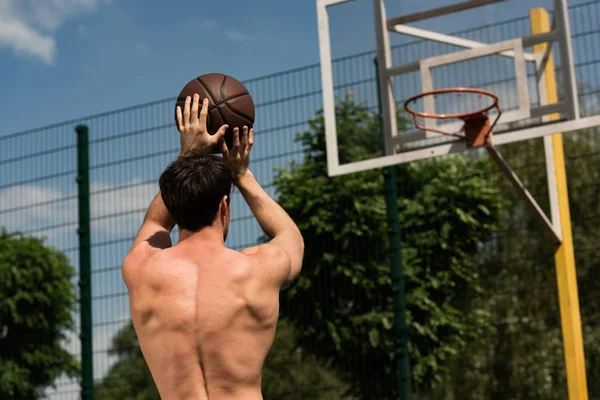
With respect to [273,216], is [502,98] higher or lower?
higher

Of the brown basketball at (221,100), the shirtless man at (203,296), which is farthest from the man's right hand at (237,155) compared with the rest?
the brown basketball at (221,100)

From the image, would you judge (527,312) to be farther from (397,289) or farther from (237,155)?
(237,155)

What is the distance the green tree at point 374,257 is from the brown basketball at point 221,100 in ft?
11.7

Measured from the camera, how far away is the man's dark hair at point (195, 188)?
268 cm

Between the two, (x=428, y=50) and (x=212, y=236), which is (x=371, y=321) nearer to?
(x=428, y=50)

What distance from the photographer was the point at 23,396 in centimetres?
822

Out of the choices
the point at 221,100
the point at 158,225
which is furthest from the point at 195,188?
the point at 221,100

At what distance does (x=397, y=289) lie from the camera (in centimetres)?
698

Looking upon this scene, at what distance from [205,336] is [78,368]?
5.67 metres

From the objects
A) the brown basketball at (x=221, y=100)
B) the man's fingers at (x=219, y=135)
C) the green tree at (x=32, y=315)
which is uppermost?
the brown basketball at (x=221, y=100)

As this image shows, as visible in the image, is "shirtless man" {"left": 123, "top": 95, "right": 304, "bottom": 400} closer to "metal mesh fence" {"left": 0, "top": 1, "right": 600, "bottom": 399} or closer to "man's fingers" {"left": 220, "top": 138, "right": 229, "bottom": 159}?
"man's fingers" {"left": 220, "top": 138, "right": 229, "bottom": 159}

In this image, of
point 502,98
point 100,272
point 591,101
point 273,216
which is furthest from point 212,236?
point 100,272

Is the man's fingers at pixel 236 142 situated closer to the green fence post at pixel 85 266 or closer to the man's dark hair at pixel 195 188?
the man's dark hair at pixel 195 188

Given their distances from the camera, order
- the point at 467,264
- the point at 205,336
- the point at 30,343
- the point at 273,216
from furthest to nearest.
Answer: the point at 30,343
the point at 467,264
the point at 273,216
the point at 205,336
